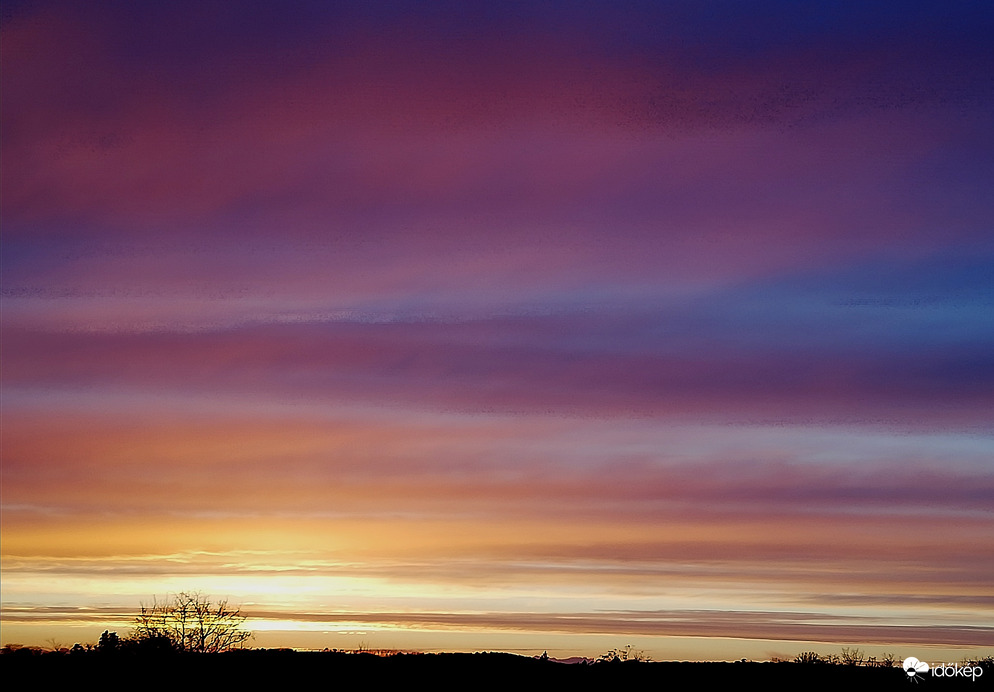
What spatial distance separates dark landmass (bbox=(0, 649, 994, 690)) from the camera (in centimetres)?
4031

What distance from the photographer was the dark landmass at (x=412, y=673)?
40.3 metres

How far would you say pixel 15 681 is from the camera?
3928 cm

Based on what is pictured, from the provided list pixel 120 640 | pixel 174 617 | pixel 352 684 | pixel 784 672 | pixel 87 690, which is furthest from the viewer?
pixel 174 617

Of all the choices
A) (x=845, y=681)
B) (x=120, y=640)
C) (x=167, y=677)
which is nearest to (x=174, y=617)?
(x=120, y=640)

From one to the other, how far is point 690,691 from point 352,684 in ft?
39.2

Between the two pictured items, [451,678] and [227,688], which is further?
[451,678]

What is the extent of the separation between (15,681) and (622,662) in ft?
74.7

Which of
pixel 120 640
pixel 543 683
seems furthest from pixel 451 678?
pixel 120 640

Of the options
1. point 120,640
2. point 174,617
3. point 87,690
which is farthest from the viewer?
point 174,617

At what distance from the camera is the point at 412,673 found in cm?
4319

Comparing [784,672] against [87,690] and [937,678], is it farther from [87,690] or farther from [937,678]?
[87,690]

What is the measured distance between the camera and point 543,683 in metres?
41.7

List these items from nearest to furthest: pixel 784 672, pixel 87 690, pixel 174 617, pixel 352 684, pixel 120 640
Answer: pixel 87 690, pixel 352 684, pixel 784 672, pixel 120 640, pixel 174 617

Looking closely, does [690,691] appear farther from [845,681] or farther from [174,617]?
[174,617]
